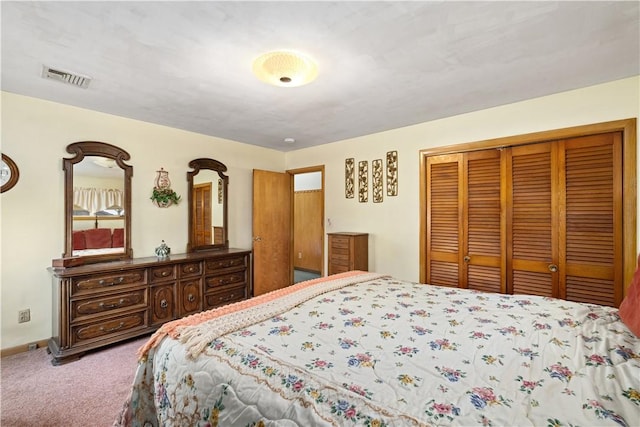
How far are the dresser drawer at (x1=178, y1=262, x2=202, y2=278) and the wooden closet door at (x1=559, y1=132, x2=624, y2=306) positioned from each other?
145 inches

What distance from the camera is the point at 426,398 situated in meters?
0.93

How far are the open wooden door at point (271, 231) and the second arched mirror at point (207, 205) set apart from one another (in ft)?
1.53

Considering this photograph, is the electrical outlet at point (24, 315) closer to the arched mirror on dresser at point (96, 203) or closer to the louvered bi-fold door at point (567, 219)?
the arched mirror on dresser at point (96, 203)

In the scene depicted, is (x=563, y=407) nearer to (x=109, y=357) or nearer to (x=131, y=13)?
(x=131, y=13)

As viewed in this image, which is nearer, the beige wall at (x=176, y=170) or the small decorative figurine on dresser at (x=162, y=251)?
the beige wall at (x=176, y=170)

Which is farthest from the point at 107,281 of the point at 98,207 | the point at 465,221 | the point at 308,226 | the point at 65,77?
the point at 308,226

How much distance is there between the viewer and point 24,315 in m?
2.76

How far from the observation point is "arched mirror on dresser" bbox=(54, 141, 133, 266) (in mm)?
2959

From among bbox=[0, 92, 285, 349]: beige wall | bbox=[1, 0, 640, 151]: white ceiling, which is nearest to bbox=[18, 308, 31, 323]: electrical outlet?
bbox=[0, 92, 285, 349]: beige wall

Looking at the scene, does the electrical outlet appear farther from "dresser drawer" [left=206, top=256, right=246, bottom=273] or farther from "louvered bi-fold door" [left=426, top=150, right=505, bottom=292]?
"louvered bi-fold door" [left=426, top=150, right=505, bottom=292]

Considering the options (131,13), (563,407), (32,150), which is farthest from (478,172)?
(32,150)

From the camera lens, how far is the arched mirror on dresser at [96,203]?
116 inches

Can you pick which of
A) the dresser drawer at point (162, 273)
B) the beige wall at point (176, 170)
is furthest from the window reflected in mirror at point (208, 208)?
the dresser drawer at point (162, 273)

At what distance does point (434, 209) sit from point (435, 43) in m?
2.01
